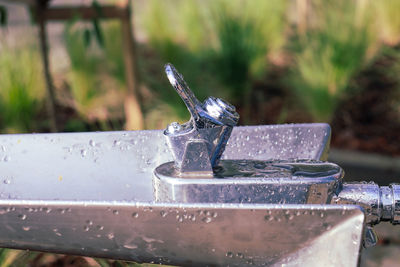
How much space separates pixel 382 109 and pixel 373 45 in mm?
479

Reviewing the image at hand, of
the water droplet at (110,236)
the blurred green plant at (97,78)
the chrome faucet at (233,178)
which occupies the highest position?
the chrome faucet at (233,178)

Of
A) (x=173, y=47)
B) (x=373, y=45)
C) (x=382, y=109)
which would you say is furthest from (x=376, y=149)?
(x=173, y=47)

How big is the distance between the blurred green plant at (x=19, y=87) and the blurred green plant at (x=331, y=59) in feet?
5.30

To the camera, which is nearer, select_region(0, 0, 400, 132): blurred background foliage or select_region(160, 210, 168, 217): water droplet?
select_region(160, 210, 168, 217): water droplet

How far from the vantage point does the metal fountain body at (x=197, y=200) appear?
0.58 m

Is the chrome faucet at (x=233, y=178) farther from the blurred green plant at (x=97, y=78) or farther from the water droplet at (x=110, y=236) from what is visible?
the blurred green plant at (x=97, y=78)

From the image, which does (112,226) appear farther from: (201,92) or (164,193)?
(201,92)

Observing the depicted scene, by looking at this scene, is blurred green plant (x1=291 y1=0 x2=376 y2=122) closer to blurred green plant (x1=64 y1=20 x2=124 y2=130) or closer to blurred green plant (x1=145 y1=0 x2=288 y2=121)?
blurred green plant (x1=145 y1=0 x2=288 y2=121)

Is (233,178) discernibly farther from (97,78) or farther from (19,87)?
(97,78)

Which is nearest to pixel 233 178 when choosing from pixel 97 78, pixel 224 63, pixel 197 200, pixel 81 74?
pixel 197 200

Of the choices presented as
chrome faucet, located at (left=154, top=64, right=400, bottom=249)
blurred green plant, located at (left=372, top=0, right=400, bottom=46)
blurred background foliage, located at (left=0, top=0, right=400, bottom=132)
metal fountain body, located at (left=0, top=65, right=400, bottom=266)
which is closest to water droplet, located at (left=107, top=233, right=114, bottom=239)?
metal fountain body, located at (left=0, top=65, right=400, bottom=266)

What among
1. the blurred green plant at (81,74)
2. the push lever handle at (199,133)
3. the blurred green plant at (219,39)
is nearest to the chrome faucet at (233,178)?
the push lever handle at (199,133)

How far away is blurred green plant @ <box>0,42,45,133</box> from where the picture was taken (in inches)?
126

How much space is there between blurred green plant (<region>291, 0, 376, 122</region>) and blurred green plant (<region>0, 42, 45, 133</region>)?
1617mm
